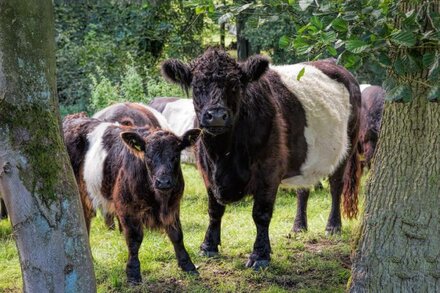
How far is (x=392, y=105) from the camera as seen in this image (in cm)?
450

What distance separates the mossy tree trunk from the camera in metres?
4.31

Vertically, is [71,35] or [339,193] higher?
[71,35]

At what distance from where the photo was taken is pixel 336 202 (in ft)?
26.1

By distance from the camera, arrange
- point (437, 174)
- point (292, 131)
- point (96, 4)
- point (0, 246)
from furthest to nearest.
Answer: point (96, 4) → point (0, 246) → point (292, 131) → point (437, 174)

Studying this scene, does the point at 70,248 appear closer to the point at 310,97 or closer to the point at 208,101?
the point at 208,101

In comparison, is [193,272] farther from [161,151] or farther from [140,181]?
[161,151]

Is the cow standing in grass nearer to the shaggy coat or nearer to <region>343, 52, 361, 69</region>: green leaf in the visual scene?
<region>343, 52, 361, 69</region>: green leaf

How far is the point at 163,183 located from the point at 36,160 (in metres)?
1.86

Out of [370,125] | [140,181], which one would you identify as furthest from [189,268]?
[370,125]

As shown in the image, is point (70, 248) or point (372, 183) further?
point (372, 183)

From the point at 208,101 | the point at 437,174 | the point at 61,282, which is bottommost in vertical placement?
the point at 61,282

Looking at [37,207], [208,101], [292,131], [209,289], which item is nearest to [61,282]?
[37,207]

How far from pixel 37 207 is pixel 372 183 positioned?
234 cm

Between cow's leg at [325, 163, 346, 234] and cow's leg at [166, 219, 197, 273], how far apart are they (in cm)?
217
